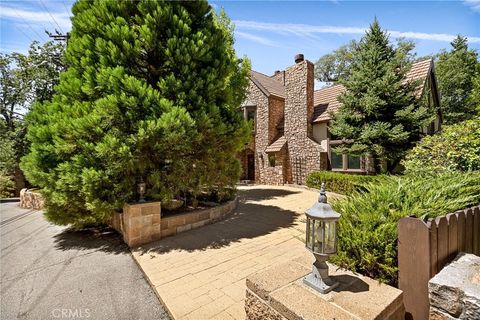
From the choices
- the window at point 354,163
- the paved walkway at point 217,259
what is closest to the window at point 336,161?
the window at point 354,163

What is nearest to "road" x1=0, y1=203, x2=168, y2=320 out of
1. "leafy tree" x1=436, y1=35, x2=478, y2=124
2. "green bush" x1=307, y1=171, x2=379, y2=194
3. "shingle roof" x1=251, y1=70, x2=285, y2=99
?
"green bush" x1=307, y1=171, x2=379, y2=194

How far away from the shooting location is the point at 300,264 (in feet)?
8.52

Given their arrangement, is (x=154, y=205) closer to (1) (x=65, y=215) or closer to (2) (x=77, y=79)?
(1) (x=65, y=215)

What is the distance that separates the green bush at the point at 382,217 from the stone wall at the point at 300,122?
994cm

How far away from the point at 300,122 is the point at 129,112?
1078 cm

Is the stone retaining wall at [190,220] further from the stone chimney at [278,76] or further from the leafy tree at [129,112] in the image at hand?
the stone chimney at [278,76]

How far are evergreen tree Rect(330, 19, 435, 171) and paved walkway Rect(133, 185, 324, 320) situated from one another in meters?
5.47

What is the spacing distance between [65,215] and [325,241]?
19.6ft

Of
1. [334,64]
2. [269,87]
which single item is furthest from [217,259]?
Result: [334,64]

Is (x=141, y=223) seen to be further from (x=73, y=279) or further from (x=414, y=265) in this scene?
(x=414, y=265)

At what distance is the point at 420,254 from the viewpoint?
2066 mm

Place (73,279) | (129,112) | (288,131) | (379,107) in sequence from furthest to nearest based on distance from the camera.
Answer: (288,131) < (379,107) < (129,112) < (73,279)

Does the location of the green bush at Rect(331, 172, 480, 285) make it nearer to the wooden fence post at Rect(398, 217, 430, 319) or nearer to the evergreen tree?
the wooden fence post at Rect(398, 217, 430, 319)

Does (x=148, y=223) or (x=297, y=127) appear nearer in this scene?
(x=148, y=223)
